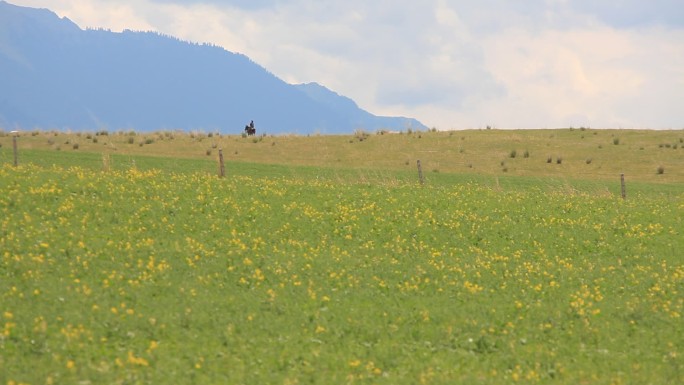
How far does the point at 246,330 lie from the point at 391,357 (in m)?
2.75

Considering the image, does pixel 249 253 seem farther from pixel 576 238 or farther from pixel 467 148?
pixel 467 148

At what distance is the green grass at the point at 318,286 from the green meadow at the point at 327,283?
0.20ft

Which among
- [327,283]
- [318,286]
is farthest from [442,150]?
[318,286]

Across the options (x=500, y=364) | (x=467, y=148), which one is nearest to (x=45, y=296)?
Result: (x=500, y=364)

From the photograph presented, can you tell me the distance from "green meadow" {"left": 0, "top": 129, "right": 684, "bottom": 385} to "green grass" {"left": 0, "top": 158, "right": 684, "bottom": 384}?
2.4 inches

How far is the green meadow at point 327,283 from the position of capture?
14.6 m

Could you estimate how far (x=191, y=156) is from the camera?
59.6 meters

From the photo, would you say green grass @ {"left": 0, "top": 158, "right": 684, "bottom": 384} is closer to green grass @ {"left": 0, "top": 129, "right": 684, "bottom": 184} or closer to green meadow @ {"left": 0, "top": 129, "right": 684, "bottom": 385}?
green meadow @ {"left": 0, "top": 129, "right": 684, "bottom": 385}

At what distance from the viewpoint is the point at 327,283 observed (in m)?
19.5

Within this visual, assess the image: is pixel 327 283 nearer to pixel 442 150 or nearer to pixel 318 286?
pixel 318 286

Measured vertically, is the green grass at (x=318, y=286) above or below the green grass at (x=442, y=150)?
below

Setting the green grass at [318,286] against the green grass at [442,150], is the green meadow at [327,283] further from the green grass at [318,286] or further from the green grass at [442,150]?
the green grass at [442,150]

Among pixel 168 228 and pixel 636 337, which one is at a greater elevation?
pixel 168 228

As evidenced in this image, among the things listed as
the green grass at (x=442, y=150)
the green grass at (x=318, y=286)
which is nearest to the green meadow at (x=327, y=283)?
the green grass at (x=318, y=286)
